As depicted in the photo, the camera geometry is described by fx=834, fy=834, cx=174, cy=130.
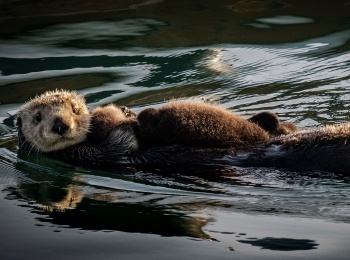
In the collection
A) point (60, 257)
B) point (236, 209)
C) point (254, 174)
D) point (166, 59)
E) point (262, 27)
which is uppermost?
point (262, 27)

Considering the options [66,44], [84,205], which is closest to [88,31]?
[66,44]

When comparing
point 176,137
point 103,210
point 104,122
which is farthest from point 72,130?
point 103,210

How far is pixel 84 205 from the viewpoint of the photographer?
5.30 metres

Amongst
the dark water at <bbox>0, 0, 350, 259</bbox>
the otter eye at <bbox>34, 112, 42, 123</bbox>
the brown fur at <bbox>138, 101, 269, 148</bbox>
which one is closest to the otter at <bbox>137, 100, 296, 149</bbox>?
the brown fur at <bbox>138, 101, 269, 148</bbox>

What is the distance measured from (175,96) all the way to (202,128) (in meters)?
2.28

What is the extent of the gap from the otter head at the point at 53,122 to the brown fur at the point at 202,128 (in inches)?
26.7

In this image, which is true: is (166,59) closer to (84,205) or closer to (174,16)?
(174,16)

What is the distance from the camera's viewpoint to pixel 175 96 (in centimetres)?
829

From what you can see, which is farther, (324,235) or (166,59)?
(166,59)

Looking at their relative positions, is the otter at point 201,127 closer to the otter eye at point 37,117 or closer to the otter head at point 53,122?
the otter head at point 53,122

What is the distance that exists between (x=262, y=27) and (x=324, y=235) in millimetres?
5899

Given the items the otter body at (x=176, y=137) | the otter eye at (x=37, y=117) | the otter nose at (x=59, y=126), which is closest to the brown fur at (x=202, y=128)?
the otter body at (x=176, y=137)

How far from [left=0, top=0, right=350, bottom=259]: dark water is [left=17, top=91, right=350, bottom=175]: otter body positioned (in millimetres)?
111

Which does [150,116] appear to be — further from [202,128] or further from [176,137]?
[202,128]
